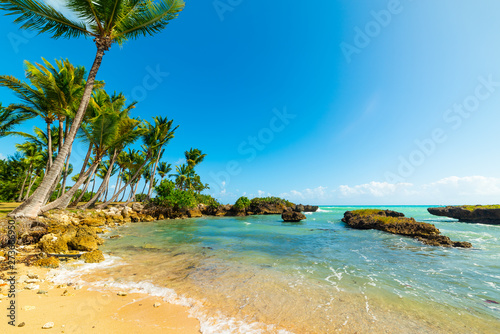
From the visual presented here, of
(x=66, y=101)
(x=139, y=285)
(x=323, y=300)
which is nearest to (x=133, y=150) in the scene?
(x=66, y=101)

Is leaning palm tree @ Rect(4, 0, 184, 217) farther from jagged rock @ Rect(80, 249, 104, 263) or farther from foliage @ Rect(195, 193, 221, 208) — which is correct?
foliage @ Rect(195, 193, 221, 208)

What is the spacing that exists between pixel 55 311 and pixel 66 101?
18.0 meters

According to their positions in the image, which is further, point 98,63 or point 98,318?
point 98,63

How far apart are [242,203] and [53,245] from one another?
1371 inches

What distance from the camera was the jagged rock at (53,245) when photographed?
7254 millimetres

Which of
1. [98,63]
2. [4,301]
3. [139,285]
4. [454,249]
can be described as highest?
[98,63]

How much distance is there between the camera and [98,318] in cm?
A: 339

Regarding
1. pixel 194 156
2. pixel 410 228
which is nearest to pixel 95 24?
A: pixel 410 228

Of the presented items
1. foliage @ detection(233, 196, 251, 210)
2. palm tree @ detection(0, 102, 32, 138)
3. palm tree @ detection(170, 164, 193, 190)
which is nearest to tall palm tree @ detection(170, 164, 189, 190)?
palm tree @ detection(170, 164, 193, 190)

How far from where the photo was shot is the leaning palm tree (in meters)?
9.95

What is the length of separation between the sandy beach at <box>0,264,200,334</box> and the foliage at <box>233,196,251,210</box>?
120 feet

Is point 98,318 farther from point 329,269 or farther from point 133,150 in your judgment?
point 133,150

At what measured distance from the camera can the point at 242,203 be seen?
41406 millimetres

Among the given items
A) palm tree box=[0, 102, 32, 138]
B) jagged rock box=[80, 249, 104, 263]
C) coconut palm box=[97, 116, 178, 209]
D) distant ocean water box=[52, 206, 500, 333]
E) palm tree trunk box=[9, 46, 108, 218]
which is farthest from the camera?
coconut palm box=[97, 116, 178, 209]
